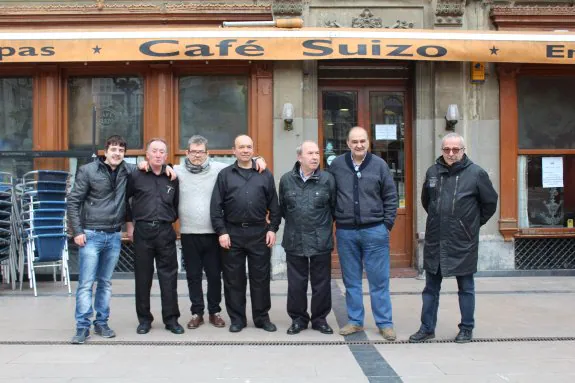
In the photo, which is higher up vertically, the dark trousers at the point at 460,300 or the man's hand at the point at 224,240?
the man's hand at the point at 224,240

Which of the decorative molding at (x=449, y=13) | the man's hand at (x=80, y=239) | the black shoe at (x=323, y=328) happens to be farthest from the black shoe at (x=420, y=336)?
the decorative molding at (x=449, y=13)

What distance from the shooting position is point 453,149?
5.92 metres

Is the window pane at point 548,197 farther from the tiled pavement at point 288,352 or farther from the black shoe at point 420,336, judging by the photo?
the black shoe at point 420,336

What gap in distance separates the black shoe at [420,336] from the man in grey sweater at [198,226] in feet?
6.62

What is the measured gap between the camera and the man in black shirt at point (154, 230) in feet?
20.7

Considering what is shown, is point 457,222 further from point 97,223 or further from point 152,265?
point 97,223

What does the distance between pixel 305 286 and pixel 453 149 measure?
205 centimetres

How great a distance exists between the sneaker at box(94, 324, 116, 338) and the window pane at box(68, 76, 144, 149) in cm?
417

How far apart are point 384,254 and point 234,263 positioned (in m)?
1.57

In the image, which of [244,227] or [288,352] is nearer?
[288,352]

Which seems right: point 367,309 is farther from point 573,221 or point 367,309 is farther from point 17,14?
point 17,14

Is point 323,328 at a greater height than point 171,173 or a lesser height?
→ lesser

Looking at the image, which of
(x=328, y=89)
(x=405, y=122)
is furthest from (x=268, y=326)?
(x=405, y=122)

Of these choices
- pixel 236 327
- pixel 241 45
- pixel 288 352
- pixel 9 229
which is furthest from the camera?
pixel 241 45
